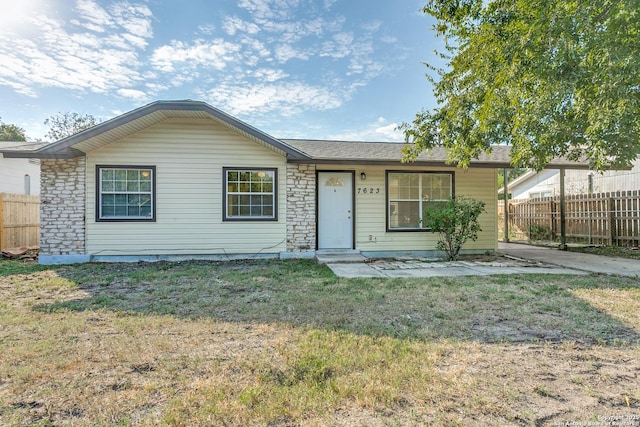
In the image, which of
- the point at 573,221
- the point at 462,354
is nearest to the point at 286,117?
the point at 573,221

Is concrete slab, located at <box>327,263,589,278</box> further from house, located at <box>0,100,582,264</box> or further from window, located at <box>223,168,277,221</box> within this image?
window, located at <box>223,168,277,221</box>

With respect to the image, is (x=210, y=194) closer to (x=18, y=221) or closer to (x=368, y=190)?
(x=368, y=190)

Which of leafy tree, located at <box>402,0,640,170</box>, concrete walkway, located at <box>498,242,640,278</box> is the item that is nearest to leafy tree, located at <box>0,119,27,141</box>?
leafy tree, located at <box>402,0,640,170</box>

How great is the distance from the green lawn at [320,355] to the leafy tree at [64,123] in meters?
34.7

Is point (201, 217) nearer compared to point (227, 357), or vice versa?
point (227, 357)

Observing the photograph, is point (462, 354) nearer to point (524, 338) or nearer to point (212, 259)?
point (524, 338)

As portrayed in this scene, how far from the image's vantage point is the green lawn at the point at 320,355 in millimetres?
2162

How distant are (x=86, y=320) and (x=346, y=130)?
1589 cm

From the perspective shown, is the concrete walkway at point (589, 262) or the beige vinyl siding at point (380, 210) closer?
the concrete walkway at point (589, 262)

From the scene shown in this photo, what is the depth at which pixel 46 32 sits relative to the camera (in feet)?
29.3

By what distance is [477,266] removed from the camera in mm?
7559

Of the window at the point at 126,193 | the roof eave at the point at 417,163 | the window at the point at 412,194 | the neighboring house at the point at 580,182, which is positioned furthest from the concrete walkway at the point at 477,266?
the neighboring house at the point at 580,182

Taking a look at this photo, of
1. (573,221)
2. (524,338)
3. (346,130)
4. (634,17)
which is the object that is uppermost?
(346,130)

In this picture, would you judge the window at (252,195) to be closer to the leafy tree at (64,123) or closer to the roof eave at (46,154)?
the roof eave at (46,154)
